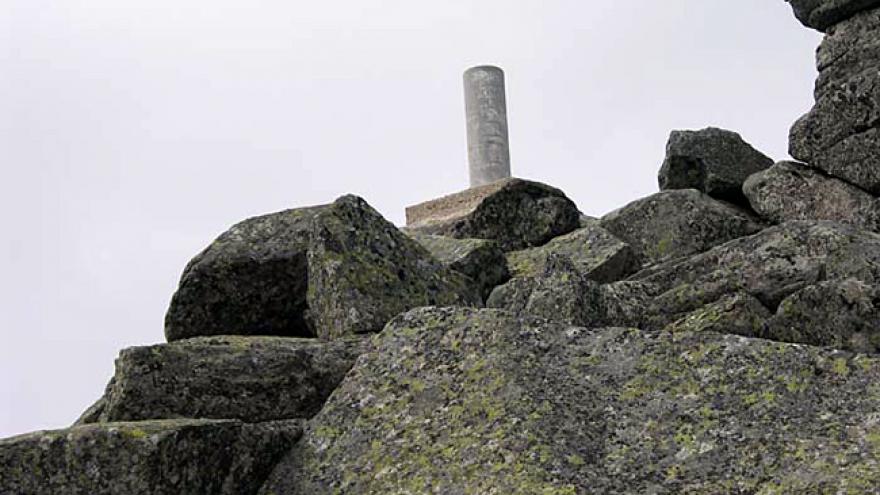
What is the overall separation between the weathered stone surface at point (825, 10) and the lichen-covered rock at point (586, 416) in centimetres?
1018

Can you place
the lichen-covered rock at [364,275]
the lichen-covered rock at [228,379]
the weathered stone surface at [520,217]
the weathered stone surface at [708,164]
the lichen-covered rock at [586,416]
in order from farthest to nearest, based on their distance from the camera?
the weathered stone surface at [708,164] → the weathered stone surface at [520,217] → the lichen-covered rock at [364,275] → the lichen-covered rock at [228,379] → the lichen-covered rock at [586,416]

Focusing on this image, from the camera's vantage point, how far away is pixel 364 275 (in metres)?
8.86

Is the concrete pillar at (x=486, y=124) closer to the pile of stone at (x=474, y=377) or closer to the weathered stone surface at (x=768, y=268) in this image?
the pile of stone at (x=474, y=377)

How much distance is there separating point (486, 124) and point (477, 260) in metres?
31.3

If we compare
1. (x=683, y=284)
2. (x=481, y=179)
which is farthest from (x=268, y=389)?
(x=481, y=179)

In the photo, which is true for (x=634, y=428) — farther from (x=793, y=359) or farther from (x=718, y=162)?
(x=718, y=162)

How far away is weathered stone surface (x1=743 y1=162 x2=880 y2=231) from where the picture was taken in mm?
14570

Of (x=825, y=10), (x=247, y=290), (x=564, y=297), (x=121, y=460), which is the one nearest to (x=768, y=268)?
(x=564, y=297)

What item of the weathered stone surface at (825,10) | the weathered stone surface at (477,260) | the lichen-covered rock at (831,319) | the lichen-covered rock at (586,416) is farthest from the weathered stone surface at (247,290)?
the weathered stone surface at (825,10)

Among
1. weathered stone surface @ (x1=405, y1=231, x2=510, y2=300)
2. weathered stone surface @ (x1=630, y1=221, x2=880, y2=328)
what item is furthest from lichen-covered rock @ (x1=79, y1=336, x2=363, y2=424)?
weathered stone surface @ (x1=405, y1=231, x2=510, y2=300)

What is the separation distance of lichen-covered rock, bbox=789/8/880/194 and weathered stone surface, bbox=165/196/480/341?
276 inches

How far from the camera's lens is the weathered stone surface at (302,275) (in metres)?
8.90

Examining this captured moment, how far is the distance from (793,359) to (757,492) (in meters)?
1.04

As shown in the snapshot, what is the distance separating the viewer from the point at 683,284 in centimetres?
1063
